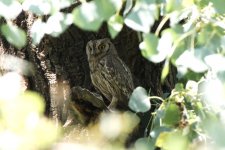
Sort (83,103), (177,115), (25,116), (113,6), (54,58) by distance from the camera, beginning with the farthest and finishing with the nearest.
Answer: (54,58)
(83,103)
(177,115)
(113,6)
(25,116)

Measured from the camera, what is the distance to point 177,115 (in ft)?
3.78

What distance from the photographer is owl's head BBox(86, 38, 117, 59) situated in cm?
248

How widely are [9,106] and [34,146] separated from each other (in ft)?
0.18

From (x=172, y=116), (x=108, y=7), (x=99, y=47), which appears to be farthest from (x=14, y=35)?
(x=99, y=47)

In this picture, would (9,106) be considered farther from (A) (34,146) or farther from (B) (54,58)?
(B) (54,58)

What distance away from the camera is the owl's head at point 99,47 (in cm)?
248

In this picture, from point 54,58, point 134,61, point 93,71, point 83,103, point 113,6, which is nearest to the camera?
point 113,6

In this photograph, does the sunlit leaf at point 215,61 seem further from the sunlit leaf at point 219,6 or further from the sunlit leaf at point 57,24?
the sunlit leaf at point 57,24

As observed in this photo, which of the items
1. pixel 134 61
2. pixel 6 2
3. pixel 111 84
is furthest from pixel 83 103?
pixel 6 2

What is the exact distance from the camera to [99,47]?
8.54ft

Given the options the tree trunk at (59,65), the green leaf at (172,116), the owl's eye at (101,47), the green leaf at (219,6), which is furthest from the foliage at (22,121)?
the owl's eye at (101,47)

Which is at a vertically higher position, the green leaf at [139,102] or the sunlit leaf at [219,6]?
the sunlit leaf at [219,6]

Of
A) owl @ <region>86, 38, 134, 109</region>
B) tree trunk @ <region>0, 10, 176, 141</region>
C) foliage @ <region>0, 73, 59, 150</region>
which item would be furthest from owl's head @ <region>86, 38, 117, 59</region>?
foliage @ <region>0, 73, 59, 150</region>

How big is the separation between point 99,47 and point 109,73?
0.22 meters
